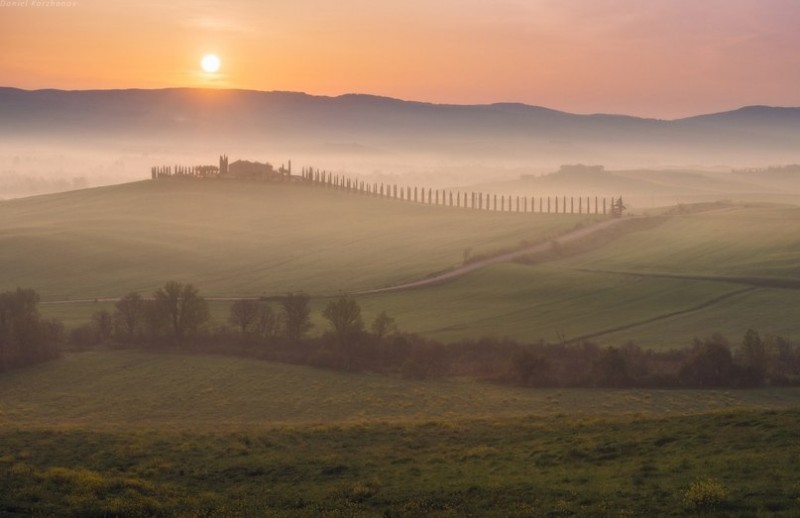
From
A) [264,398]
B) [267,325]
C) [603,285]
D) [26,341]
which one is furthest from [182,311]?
[603,285]

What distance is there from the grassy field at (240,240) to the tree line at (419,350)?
2981 centimetres

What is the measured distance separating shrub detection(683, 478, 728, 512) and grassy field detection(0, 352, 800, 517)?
6cm

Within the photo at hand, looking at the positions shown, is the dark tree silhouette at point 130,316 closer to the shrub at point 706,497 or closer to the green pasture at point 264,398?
the green pasture at point 264,398

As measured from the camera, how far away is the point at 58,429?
137ft

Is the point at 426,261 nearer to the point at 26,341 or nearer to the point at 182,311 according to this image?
the point at 182,311

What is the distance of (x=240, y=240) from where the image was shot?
155 metres

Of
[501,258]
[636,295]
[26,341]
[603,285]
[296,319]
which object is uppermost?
[501,258]

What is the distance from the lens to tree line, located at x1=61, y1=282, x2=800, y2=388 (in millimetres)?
58750

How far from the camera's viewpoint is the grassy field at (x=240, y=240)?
116000mm

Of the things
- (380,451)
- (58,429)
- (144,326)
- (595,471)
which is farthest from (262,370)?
(595,471)

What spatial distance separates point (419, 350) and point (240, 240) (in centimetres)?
9391

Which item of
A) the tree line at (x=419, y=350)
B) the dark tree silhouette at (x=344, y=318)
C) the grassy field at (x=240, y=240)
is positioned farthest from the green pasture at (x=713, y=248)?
the dark tree silhouette at (x=344, y=318)

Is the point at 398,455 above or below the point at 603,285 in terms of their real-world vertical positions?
below

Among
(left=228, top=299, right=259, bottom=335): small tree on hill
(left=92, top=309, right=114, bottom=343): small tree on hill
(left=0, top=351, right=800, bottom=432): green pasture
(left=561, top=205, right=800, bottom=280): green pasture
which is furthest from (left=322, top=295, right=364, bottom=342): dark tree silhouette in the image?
(left=561, top=205, right=800, bottom=280): green pasture
